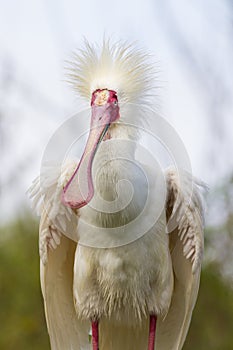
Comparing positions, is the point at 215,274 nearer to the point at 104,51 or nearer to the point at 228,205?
the point at 228,205

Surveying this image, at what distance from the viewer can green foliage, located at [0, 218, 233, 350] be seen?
9.98 metres

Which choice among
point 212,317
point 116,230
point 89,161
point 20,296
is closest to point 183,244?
point 116,230

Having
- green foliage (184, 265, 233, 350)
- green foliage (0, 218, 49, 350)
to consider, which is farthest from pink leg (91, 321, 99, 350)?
green foliage (0, 218, 49, 350)

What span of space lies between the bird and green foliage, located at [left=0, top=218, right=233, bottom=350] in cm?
328

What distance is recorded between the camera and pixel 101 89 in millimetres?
6207

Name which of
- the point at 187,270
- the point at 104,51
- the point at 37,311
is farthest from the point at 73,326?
the point at 37,311

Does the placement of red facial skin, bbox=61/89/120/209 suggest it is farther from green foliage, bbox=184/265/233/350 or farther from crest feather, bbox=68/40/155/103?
green foliage, bbox=184/265/233/350

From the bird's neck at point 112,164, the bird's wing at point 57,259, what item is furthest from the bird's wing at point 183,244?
the bird's wing at point 57,259

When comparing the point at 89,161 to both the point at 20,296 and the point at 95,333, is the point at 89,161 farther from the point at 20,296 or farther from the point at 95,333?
the point at 20,296

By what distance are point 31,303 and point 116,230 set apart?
540 centimetres

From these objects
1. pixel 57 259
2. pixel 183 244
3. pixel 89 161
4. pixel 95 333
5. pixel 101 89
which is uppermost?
pixel 101 89

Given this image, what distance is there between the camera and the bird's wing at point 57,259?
605cm

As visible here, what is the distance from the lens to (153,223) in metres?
5.99

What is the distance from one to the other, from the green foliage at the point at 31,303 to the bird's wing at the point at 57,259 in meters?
3.34
